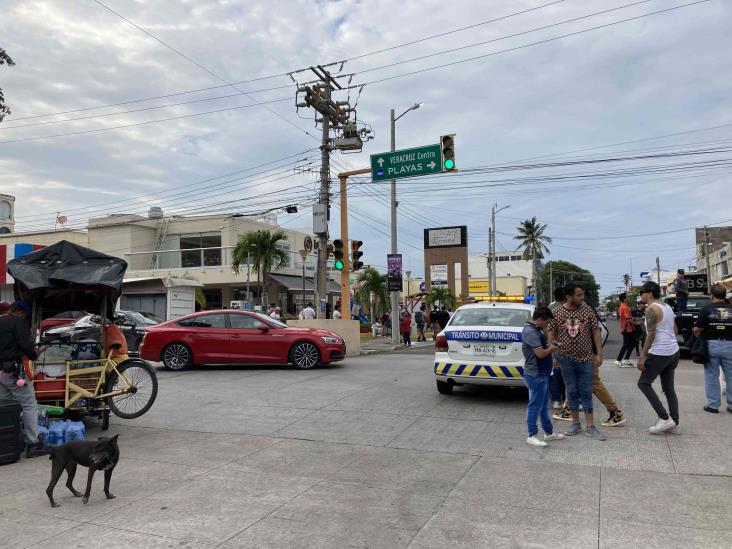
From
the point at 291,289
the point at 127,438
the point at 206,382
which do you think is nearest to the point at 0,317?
the point at 127,438

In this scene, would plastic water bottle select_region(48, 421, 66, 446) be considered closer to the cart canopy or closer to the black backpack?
the black backpack

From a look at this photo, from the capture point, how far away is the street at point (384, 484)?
4.24m

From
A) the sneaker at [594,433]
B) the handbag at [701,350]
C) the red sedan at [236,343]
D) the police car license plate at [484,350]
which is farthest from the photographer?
the red sedan at [236,343]

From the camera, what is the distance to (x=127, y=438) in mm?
7344

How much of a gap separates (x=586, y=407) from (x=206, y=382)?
25.7 feet

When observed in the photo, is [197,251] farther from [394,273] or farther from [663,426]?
[663,426]

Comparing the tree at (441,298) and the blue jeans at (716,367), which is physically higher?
the tree at (441,298)

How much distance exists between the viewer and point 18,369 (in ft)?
20.9

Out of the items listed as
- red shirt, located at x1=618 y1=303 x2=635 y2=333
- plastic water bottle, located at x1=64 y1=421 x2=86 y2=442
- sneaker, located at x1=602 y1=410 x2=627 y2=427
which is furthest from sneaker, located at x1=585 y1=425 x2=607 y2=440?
red shirt, located at x1=618 y1=303 x2=635 y2=333

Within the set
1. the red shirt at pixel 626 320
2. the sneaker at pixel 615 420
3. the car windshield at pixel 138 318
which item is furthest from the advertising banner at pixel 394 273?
the sneaker at pixel 615 420

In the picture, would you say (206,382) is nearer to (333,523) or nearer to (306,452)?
(306,452)

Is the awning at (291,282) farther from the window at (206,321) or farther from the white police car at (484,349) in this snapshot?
the white police car at (484,349)

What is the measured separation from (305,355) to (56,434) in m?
7.46

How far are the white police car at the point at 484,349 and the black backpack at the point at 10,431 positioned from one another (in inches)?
231
